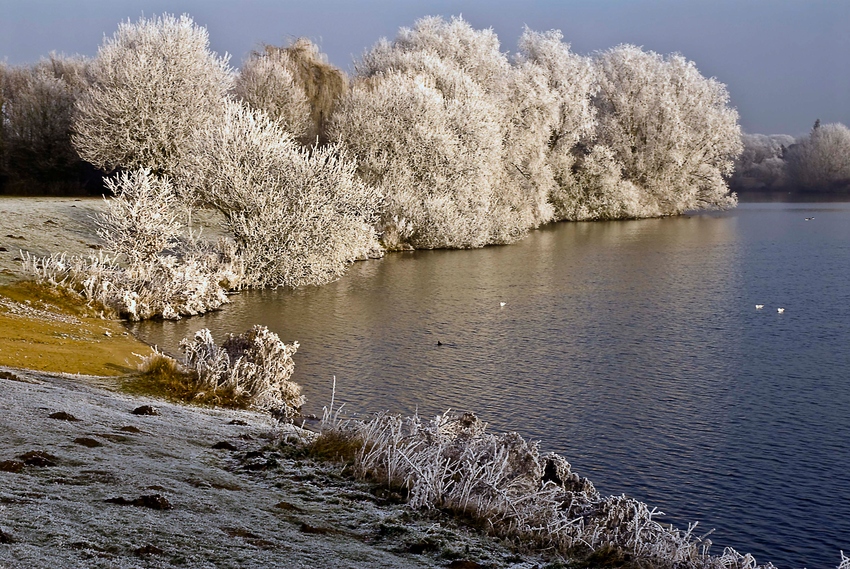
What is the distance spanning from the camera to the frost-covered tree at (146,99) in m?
41.5

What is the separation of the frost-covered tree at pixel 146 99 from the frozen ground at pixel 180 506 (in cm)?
3406

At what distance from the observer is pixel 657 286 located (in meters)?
31.4

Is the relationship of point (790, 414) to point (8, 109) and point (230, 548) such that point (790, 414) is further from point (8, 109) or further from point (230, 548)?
point (8, 109)

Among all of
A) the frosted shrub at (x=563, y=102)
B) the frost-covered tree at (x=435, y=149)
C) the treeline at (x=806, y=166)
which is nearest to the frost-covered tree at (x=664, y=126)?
the frosted shrub at (x=563, y=102)

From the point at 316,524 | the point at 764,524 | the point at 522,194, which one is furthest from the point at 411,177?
the point at 316,524

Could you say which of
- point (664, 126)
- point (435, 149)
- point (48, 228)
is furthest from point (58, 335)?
point (664, 126)

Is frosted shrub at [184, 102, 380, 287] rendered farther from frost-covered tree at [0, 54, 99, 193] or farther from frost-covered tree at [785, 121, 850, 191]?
frost-covered tree at [785, 121, 850, 191]

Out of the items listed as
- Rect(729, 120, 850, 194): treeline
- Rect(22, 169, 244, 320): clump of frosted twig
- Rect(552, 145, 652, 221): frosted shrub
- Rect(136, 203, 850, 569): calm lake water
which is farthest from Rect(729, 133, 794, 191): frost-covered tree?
Rect(22, 169, 244, 320): clump of frosted twig

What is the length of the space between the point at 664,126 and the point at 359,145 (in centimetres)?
3214

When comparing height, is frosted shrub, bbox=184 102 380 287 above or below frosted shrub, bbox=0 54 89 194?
below

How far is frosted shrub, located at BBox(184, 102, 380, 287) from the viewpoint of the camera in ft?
97.4

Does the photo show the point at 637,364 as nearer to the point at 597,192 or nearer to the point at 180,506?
the point at 180,506

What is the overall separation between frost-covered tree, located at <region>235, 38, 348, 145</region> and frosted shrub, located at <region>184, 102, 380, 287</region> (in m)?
15.4

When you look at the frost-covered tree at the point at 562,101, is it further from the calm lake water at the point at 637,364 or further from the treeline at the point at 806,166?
the treeline at the point at 806,166
